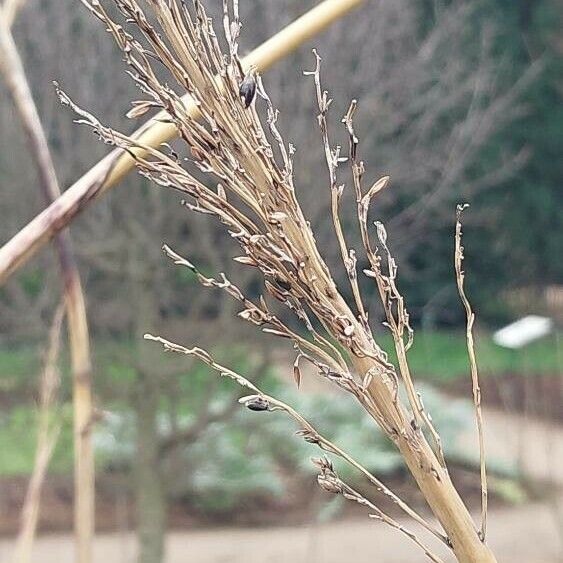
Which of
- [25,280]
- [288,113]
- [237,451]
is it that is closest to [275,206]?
[288,113]

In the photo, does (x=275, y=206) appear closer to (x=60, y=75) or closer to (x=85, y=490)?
(x=85, y=490)

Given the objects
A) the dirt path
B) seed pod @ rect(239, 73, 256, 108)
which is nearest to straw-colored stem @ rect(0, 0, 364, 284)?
seed pod @ rect(239, 73, 256, 108)

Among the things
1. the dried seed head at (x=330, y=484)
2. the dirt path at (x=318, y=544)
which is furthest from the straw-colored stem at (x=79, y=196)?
the dirt path at (x=318, y=544)

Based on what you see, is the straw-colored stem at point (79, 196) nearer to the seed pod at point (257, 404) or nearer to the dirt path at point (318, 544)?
the seed pod at point (257, 404)

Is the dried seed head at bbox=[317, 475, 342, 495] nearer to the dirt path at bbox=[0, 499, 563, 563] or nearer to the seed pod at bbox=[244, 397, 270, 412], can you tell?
the seed pod at bbox=[244, 397, 270, 412]

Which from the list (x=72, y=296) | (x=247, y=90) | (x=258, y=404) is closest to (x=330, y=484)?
(x=258, y=404)

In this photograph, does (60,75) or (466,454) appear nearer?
(60,75)
